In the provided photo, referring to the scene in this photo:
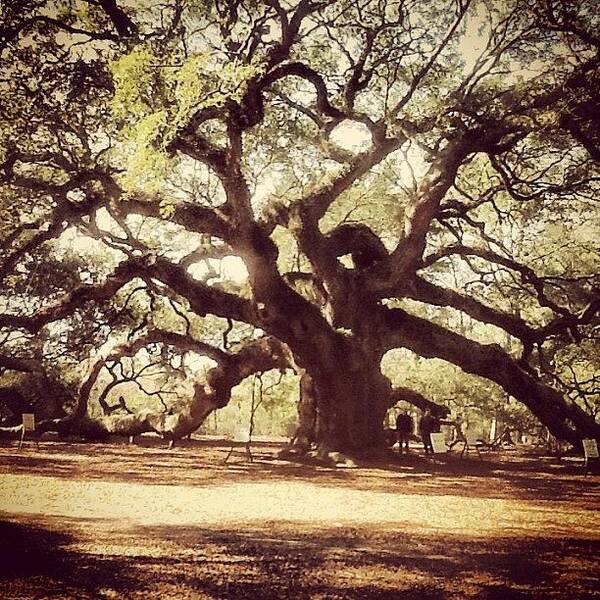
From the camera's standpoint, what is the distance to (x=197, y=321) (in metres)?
16.6

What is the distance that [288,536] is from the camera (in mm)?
4168

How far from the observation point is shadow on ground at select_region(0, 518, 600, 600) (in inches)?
122

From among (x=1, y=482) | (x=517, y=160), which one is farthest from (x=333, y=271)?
(x=1, y=482)

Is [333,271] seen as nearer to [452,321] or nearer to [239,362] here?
[239,362]

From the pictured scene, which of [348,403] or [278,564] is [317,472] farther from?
[278,564]

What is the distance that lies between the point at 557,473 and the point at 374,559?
725 centimetres

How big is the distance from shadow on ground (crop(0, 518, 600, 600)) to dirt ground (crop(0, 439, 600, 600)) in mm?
12

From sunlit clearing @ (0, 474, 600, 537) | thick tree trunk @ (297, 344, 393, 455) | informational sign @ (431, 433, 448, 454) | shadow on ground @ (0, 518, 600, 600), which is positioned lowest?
shadow on ground @ (0, 518, 600, 600)

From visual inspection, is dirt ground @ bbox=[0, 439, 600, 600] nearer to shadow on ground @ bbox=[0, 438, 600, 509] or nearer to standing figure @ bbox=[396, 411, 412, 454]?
shadow on ground @ bbox=[0, 438, 600, 509]

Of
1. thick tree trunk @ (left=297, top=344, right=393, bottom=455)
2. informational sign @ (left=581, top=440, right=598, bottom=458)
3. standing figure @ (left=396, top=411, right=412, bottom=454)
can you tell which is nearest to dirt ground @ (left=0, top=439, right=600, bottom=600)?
informational sign @ (left=581, top=440, right=598, bottom=458)

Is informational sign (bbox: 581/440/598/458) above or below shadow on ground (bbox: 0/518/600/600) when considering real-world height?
above

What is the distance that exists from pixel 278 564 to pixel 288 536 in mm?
704

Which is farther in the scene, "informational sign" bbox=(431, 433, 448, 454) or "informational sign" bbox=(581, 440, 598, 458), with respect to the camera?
"informational sign" bbox=(431, 433, 448, 454)

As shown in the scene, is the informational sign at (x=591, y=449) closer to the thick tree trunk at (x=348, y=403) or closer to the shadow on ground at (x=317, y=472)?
the shadow on ground at (x=317, y=472)
